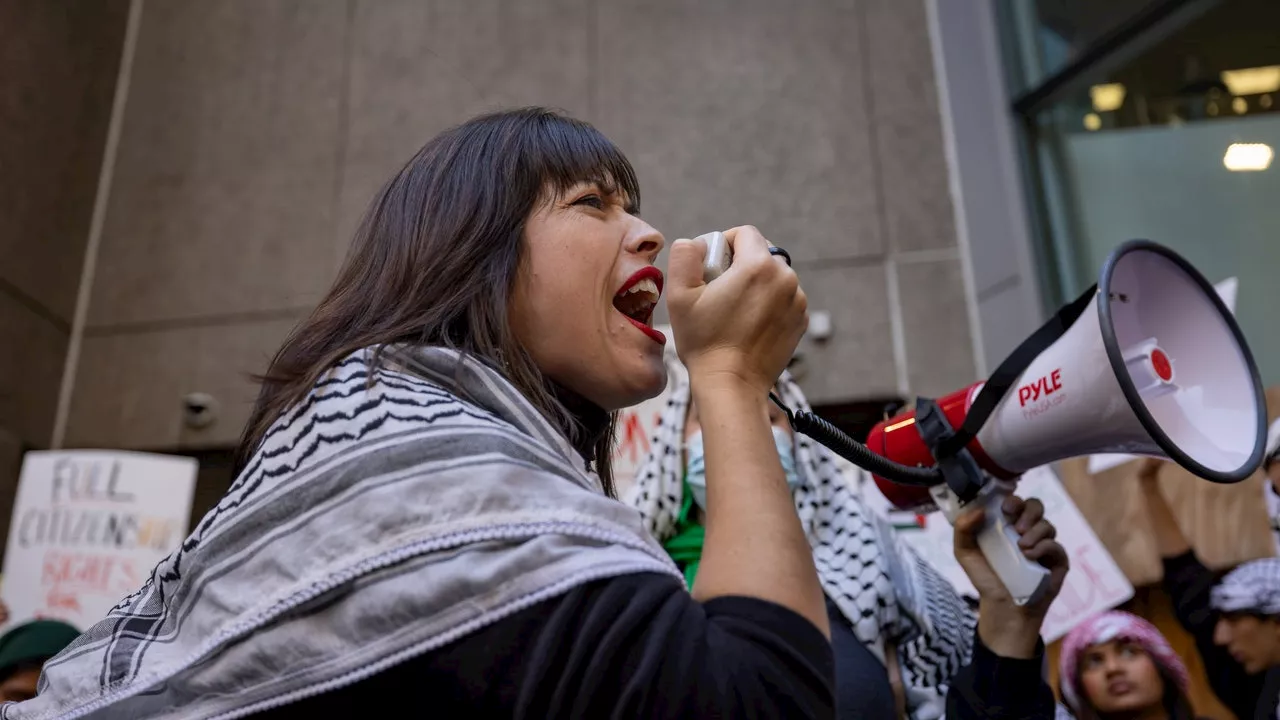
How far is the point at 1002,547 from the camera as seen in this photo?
1493 mm

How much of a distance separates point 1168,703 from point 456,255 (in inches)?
87.3

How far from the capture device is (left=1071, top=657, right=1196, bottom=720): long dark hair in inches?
93.7

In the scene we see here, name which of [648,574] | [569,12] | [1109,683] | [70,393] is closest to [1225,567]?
[1109,683]

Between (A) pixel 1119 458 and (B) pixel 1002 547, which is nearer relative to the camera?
(B) pixel 1002 547

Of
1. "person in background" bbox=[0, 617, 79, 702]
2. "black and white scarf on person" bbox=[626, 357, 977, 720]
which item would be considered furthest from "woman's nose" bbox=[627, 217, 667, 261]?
"person in background" bbox=[0, 617, 79, 702]

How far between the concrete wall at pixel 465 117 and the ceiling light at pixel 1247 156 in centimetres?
113

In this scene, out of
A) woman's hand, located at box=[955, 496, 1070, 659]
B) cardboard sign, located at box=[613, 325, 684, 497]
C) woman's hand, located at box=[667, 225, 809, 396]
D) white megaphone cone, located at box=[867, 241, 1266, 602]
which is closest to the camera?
woman's hand, located at box=[667, 225, 809, 396]

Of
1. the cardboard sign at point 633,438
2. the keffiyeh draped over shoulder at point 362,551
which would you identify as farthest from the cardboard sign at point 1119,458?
the keffiyeh draped over shoulder at point 362,551

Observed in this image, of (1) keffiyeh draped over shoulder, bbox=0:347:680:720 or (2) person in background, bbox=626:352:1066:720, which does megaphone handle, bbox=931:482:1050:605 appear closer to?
(2) person in background, bbox=626:352:1066:720

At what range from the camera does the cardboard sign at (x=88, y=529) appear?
3.24 m

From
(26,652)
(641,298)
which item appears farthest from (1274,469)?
(26,652)

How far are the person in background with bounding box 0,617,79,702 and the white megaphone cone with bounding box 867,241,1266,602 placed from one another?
2411mm

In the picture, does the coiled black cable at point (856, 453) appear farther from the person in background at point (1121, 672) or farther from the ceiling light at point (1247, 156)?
the ceiling light at point (1247, 156)

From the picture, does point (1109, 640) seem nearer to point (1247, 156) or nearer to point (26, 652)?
point (1247, 156)
